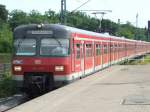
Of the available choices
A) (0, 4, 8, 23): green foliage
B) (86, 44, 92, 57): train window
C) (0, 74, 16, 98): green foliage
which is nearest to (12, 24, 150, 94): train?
(0, 74, 16, 98): green foliage

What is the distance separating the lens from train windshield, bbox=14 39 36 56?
20.9 metres

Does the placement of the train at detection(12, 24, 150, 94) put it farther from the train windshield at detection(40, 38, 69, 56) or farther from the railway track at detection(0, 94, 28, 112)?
the railway track at detection(0, 94, 28, 112)

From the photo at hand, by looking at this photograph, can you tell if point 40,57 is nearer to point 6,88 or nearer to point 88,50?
point 6,88

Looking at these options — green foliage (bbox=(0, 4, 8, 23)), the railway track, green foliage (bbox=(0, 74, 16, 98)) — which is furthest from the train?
green foliage (bbox=(0, 4, 8, 23))

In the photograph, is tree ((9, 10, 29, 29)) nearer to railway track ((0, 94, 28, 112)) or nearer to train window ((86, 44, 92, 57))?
train window ((86, 44, 92, 57))

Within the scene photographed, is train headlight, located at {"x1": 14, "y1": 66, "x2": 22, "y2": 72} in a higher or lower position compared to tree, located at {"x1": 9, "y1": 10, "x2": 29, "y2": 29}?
lower

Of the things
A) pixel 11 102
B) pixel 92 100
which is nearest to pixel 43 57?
pixel 11 102

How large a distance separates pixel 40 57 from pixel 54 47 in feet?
2.14

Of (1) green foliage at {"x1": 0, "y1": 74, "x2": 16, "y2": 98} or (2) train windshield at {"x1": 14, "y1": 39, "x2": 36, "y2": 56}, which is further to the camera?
(1) green foliage at {"x1": 0, "y1": 74, "x2": 16, "y2": 98}

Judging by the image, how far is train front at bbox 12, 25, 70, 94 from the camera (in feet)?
67.4

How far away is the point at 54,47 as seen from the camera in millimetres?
20703

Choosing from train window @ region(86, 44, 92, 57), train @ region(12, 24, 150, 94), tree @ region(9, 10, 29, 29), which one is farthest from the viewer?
tree @ region(9, 10, 29, 29)

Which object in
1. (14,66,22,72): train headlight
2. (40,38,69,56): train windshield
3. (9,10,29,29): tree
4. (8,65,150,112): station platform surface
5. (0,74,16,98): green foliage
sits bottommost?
(0,74,16,98): green foliage

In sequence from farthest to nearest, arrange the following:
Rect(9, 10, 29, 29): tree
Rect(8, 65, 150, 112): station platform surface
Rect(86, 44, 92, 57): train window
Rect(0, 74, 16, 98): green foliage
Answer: Rect(9, 10, 29, 29): tree → Rect(86, 44, 92, 57): train window → Rect(0, 74, 16, 98): green foliage → Rect(8, 65, 150, 112): station platform surface
